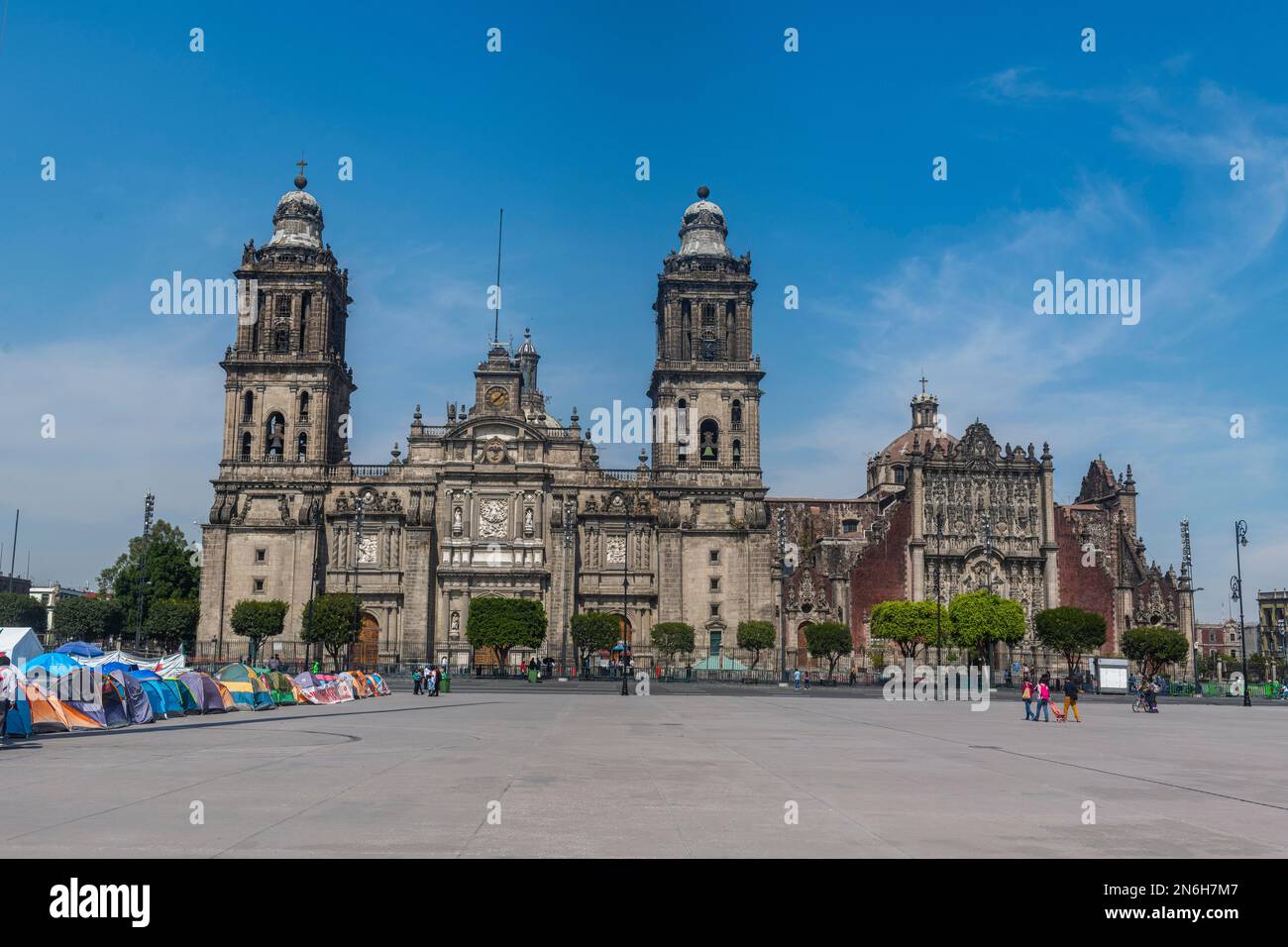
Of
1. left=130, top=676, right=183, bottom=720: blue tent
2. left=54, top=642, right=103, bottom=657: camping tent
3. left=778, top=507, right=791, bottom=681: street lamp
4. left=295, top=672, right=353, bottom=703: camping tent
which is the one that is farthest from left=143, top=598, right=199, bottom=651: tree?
left=130, top=676, right=183, bottom=720: blue tent

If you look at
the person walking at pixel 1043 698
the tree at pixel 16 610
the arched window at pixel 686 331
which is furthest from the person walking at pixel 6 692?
the tree at pixel 16 610

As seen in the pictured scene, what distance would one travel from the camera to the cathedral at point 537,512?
7669cm

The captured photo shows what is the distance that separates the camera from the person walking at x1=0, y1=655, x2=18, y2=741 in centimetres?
2366

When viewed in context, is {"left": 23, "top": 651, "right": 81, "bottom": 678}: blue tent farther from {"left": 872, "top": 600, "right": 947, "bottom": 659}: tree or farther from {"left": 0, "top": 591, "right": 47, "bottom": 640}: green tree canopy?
{"left": 0, "top": 591, "right": 47, "bottom": 640}: green tree canopy

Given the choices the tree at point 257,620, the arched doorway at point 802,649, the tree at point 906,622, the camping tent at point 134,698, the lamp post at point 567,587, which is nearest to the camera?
the camping tent at point 134,698

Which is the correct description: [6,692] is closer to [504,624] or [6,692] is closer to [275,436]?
[504,624]

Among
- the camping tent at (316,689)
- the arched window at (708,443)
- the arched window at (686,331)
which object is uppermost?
the arched window at (686,331)

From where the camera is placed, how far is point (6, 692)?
24.1 m

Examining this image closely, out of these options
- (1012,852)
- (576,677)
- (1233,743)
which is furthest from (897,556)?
(1012,852)

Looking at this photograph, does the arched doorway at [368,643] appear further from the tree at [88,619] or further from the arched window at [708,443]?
the arched window at [708,443]

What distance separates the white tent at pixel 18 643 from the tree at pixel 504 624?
101ft

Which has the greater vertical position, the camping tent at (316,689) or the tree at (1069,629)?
the tree at (1069,629)
